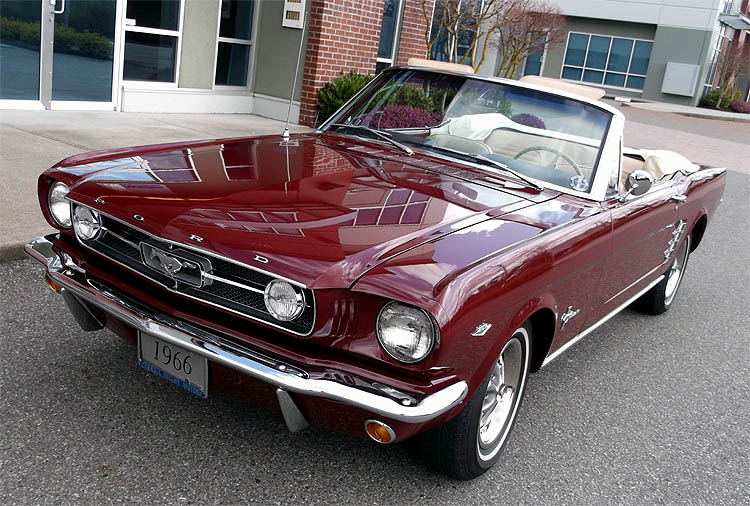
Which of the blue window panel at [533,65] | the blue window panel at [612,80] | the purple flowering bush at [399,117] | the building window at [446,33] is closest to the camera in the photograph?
the purple flowering bush at [399,117]

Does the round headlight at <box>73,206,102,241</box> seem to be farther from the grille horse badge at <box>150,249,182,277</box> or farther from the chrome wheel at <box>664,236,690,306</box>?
the chrome wheel at <box>664,236,690,306</box>

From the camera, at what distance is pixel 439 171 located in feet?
12.2

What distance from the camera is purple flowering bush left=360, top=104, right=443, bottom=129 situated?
165 inches

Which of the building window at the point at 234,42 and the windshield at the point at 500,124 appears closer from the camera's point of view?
the windshield at the point at 500,124

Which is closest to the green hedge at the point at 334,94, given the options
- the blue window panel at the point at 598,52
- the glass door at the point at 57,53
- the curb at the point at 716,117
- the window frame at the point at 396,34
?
the window frame at the point at 396,34

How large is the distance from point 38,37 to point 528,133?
6864 millimetres

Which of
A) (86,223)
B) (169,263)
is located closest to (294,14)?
(86,223)

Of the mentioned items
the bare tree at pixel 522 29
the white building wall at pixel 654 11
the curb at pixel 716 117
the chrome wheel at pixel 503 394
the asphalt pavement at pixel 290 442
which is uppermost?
the white building wall at pixel 654 11

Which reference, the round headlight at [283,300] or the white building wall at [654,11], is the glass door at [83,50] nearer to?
the round headlight at [283,300]

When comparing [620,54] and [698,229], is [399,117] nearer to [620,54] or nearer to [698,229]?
[698,229]

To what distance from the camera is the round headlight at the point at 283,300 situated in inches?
102

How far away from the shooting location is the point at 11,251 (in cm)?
465

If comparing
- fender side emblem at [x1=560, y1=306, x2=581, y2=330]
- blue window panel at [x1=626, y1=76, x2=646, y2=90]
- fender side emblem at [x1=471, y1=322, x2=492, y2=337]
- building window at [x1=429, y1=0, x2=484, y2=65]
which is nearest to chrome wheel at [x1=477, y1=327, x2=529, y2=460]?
fender side emblem at [x1=560, y1=306, x2=581, y2=330]

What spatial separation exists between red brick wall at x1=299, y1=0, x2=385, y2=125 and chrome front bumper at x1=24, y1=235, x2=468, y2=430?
8545mm
